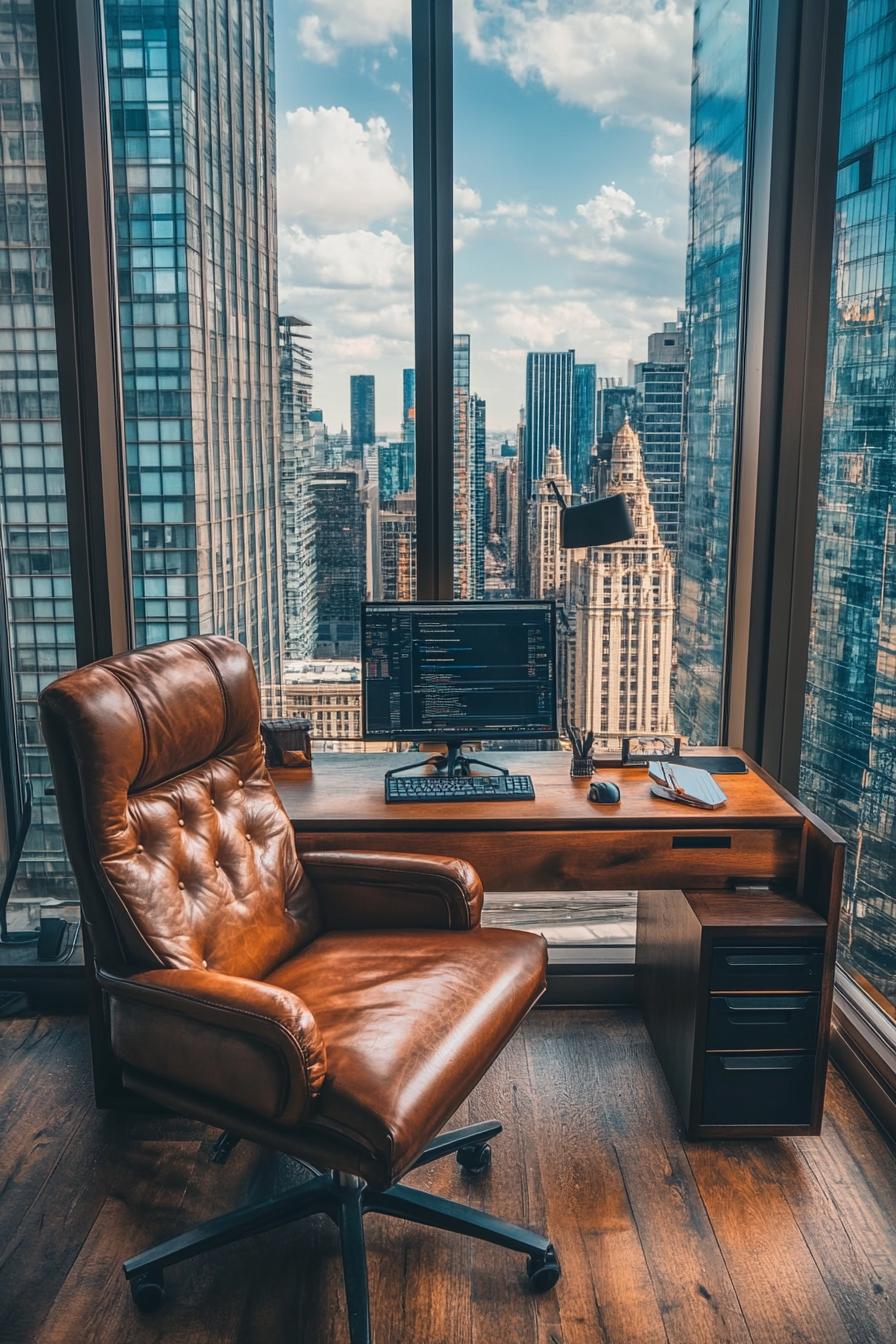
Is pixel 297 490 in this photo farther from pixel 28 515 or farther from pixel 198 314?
pixel 28 515

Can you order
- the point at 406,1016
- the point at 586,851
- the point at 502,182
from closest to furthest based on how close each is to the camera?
the point at 406,1016 → the point at 586,851 → the point at 502,182

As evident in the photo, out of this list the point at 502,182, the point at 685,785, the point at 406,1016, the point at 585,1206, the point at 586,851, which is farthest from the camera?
the point at 502,182

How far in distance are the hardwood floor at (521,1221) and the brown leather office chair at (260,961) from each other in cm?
10

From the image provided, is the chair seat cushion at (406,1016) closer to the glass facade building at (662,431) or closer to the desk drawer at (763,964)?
the desk drawer at (763,964)

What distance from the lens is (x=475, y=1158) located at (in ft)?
7.00

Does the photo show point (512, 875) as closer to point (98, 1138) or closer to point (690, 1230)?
point (690, 1230)

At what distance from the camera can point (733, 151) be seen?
2.65 meters

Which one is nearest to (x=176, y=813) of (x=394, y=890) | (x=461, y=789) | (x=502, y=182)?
(x=394, y=890)

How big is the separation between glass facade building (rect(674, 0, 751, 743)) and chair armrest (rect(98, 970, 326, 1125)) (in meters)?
1.65

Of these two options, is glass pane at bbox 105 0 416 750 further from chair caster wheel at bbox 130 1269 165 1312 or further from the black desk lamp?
chair caster wheel at bbox 130 1269 165 1312

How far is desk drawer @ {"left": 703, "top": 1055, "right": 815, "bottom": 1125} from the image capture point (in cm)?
218

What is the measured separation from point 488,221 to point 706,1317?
252 centimetres

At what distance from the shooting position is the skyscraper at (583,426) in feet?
8.80

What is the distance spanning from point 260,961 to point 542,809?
723 millimetres
